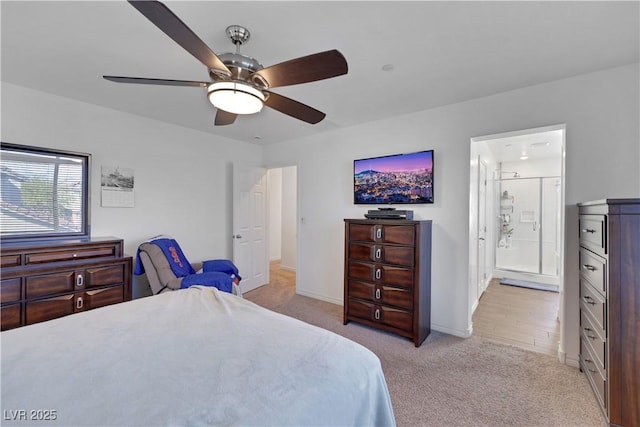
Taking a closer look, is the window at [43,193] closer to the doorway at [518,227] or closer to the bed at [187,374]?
the bed at [187,374]

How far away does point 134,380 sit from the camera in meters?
0.95

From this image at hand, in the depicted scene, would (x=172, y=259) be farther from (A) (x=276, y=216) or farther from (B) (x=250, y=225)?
(A) (x=276, y=216)

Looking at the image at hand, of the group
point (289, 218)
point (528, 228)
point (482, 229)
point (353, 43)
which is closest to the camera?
point (353, 43)

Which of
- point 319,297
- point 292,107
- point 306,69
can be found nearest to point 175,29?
point 306,69

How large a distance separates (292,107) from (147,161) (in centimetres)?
249

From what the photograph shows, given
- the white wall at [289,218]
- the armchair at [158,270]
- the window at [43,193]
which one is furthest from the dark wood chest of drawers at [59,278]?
the white wall at [289,218]

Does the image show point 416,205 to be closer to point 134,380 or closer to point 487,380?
point 487,380

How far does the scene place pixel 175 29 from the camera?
3.83 feet

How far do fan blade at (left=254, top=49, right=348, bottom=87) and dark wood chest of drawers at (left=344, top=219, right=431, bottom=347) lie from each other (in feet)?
5.74

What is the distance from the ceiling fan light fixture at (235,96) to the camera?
5.13 ft

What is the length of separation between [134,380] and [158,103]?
289cm

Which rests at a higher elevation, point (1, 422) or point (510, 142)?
point (510, 142)

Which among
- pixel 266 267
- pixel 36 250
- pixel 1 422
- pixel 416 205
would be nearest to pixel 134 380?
pixel 1 422

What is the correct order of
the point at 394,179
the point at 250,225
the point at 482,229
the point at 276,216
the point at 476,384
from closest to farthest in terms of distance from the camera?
the point at 476,384 < the point at 394,179 < the point at 482,229 < the point at 250,225 < the point at 276,216
